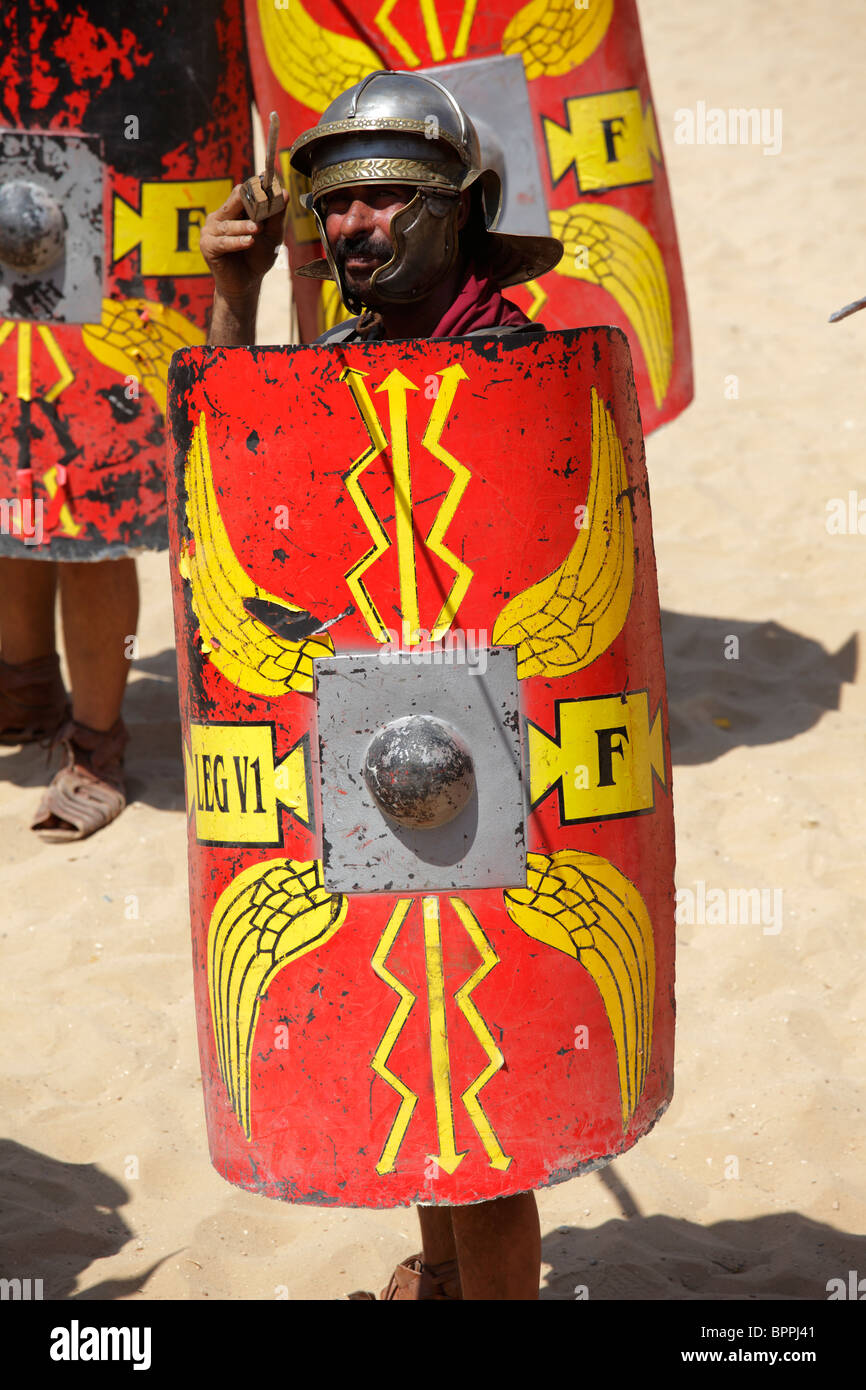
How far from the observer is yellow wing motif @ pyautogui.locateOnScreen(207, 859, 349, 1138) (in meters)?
1.62

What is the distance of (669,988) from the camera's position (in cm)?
176

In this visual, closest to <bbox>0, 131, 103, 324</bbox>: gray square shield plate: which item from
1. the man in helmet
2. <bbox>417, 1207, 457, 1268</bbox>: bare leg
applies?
the man in helmet

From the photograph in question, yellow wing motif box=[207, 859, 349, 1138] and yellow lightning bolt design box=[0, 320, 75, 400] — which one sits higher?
yellow lightning bolt design box=[0, 320, 75, 400]

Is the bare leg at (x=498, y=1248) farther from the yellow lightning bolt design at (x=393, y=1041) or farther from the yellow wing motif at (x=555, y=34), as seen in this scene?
the yellow wing motif at (x=555, y=34)

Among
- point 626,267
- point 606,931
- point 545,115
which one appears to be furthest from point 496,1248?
point 545,115

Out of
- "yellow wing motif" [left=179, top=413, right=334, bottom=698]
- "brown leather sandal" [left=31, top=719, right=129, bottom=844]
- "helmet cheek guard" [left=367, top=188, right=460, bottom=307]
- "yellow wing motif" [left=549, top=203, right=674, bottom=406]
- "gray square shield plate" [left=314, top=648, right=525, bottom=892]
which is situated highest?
"yellow wing motif" [left=549, top=203, right=674, bottom=406]

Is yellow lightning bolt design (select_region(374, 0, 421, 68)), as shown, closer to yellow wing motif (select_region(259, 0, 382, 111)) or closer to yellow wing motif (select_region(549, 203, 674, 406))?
yellow wing motif (select_region(259, 0, 382, 111))

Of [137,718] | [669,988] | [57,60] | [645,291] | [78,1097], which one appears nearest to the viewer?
[669,988]

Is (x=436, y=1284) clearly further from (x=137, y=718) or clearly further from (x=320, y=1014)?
(x=137, y=718)

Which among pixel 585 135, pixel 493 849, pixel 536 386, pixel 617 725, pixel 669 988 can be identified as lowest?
pixel 669 988

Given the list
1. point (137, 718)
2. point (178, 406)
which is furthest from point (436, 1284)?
point (137, 718)

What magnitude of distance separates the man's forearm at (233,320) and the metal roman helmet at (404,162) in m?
0.11

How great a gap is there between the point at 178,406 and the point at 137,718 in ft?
8.43

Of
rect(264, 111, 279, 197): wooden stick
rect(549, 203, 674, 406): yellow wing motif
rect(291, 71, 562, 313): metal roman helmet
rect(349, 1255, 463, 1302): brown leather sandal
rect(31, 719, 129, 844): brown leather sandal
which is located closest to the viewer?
rect(264, 111, 279, 197): wooden stick
